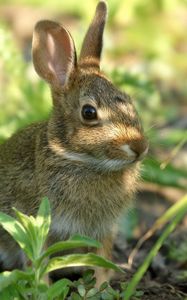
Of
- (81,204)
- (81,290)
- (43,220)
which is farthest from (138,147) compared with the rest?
(81,290)

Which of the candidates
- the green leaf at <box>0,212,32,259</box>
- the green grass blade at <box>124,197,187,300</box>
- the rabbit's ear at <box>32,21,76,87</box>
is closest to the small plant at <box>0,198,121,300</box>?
the green leaf at <box>0,212,32,259</box>

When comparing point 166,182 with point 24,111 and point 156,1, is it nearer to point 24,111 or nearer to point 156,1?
point 24,111

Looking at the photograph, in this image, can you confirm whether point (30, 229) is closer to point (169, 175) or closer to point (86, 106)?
point (86, 106)

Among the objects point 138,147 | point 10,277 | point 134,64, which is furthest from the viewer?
point 134,64

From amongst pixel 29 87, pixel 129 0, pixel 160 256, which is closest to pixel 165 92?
pixel 129 0

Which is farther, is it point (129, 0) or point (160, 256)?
point (129, 0)

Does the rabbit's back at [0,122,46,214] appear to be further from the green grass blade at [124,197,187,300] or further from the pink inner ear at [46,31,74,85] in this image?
the green grass blade at [124,197,187,300]

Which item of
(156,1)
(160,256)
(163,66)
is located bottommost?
(160,256)

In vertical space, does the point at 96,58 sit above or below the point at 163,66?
above
